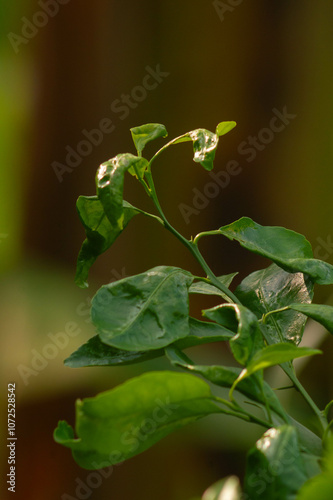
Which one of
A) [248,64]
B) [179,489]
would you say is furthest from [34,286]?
[248,64]

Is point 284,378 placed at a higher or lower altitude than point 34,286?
lower

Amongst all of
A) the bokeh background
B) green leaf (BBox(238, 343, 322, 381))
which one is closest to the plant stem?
green leaf (BBox(238, 343, 322, 381))

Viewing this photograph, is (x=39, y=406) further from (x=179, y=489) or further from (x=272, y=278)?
(x=272, y=278)

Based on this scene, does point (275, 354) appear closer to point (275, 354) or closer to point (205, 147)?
point (275, 354)

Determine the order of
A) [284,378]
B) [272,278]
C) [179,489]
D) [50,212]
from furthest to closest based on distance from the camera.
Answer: [50,212] < [179,489] < [284,378] < [272,278]

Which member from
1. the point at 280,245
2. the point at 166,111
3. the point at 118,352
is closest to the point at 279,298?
the point at 280,245

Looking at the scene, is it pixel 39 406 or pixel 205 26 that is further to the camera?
pixel 205 26
